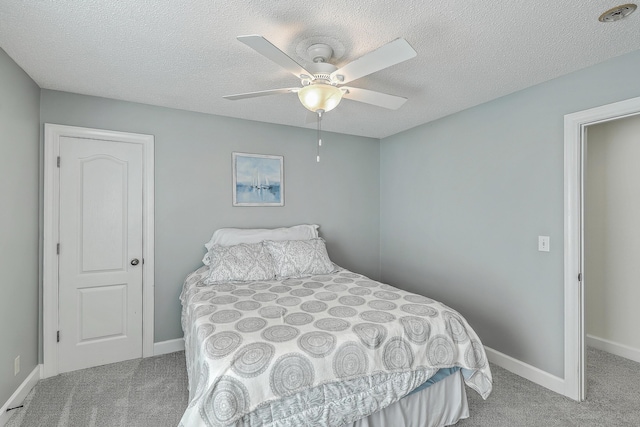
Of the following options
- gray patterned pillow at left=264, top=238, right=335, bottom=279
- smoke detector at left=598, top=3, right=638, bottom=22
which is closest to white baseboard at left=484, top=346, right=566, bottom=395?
gray patterned pillow at left=264, top=238, right=335, bottom=279

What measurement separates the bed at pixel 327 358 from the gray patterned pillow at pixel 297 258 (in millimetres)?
373

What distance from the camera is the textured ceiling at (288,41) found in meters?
1.54

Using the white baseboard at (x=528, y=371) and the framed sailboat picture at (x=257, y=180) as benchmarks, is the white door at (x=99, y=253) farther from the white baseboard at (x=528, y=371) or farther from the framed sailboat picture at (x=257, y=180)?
the white baseboard at (x=528, y=371)

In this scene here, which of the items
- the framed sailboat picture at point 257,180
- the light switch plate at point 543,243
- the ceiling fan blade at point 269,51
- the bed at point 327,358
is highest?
the ceiling fan blade at point 269,51

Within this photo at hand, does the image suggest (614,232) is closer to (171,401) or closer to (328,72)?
(328,72)

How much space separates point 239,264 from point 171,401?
1.07 m

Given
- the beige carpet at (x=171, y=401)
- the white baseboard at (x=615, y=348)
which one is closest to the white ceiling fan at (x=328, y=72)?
the beige carpet at (x=171, y=401)

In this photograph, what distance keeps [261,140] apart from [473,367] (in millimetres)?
2766

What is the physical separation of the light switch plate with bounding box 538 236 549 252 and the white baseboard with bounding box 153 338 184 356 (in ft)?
10.5

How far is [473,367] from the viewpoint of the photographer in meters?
1.90

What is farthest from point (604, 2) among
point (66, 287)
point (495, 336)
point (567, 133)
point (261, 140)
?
point (66, 287)

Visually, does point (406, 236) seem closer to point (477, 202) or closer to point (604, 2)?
point (477, 202)

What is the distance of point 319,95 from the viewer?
1812mm

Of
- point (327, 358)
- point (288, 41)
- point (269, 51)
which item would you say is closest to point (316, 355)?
point (327, 358)
